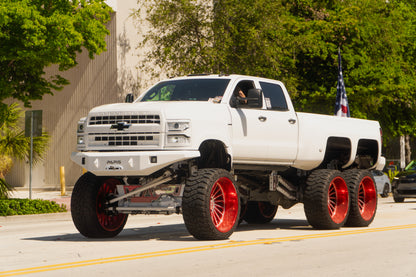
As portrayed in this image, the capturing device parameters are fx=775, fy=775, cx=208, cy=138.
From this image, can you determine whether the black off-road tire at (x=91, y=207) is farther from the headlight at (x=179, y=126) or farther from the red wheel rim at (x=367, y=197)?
the red wheel rim at (x=367, y=197)

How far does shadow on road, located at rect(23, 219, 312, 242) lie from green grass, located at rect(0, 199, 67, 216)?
5.43 m

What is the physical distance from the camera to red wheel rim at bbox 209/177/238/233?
11841mm

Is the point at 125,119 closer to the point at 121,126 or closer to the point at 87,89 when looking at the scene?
the point at 121,126

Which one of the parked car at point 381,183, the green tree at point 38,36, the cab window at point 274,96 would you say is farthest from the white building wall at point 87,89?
the cab window at point 274,96

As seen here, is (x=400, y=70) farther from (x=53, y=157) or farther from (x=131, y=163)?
(x=131, y=163)

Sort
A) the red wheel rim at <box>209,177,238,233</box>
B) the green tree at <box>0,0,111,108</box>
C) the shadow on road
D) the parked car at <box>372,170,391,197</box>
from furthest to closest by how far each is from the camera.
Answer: the parked car at <box>372,170,391,197</box>, the green tree at <box>0,0,111,108</box>, the shadow on road, the red wheel rim at <box>209,177,238,233</box>

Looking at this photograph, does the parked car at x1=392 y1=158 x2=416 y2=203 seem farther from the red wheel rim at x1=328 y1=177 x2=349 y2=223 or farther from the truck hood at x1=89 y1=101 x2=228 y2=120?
the truck hood at x1=89 y1=101 x2=228 y2=120

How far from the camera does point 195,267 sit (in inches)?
350

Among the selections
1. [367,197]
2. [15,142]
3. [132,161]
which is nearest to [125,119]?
[132,161]

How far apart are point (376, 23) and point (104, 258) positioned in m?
27.2

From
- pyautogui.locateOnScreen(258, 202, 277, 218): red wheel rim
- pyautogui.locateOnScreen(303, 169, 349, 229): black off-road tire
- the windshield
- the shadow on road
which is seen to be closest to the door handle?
the windshield

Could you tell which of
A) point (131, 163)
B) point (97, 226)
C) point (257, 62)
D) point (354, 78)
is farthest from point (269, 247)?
point (354, 78)

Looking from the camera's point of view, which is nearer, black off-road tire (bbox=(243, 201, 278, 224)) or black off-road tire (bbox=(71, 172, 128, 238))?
black off-road tire (bbox=(71, 172, 128, 238))

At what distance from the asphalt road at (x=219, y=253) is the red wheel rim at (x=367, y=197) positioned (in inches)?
21.8
